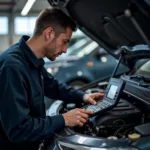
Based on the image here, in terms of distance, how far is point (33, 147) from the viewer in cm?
219

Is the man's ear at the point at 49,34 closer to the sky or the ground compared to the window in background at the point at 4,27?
closer to the ground

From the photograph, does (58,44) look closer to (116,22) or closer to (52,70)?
(116,22)

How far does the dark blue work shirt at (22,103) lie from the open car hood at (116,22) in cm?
48

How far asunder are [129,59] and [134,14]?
1144mm

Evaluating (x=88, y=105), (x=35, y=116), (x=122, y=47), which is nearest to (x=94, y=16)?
(x=122, y=47)

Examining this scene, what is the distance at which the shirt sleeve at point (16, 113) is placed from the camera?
1.88m

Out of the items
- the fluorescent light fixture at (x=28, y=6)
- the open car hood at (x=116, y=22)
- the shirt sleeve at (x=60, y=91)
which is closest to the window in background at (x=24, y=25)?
the fluorescent light fixture at (x=28, y=6)

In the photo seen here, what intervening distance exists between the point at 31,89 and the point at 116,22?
2.79 feet

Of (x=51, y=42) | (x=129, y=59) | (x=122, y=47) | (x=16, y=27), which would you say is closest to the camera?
(x=51, y=42)

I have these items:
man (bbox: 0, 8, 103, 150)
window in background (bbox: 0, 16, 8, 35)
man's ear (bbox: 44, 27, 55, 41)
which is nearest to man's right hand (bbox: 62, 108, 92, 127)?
man (bbox: 0, 8, 103, 150)

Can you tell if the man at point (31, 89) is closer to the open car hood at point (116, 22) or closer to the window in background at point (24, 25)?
the open car hood at point (116, 22)

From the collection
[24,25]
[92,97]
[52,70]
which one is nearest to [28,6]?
[24,25]

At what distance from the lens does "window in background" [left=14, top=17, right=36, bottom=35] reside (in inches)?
625

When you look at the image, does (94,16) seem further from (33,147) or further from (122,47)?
(33,147)
